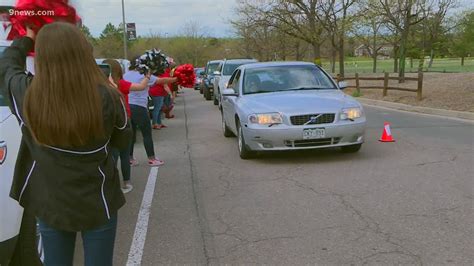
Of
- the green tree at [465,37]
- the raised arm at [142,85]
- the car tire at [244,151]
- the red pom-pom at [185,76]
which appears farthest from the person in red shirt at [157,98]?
the green tree at [465,37]

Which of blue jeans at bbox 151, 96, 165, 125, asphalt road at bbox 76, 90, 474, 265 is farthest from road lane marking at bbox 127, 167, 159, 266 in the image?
blue jeans at bbox 151, 96, 165, 125

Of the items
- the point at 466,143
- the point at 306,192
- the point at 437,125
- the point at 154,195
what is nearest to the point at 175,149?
the point at 154,195

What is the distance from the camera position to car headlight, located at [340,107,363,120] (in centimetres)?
760

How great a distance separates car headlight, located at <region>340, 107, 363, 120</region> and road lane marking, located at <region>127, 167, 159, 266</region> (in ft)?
9.42

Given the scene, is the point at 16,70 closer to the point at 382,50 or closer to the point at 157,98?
the point at 157,98

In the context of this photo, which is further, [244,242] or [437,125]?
[437,125]

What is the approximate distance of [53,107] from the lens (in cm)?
219

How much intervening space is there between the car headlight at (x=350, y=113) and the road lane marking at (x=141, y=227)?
2.87 m

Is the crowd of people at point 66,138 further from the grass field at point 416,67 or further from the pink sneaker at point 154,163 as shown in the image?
the grass field at point 416,67

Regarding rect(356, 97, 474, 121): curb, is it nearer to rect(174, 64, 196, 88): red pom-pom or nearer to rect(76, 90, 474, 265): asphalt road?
rect(76, 90, 474, 265): asphalt road

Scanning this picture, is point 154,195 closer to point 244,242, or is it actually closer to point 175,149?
point 244,242

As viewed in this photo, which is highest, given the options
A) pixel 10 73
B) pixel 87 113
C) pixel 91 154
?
pixel 10 73

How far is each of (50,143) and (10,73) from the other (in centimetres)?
42

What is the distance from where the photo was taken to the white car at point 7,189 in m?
3.18
